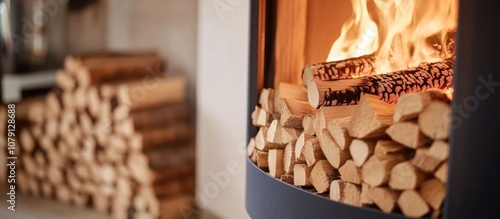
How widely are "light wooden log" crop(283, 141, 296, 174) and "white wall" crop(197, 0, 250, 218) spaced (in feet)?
2.13

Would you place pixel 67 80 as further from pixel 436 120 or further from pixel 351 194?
pixel 436 120

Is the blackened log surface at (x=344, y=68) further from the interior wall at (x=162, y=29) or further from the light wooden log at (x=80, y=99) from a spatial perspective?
the light wooden log at (x=80, y=99)

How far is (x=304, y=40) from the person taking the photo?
1.60 metres

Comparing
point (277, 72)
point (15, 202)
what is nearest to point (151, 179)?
point (15, 202)

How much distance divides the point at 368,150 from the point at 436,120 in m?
0.16

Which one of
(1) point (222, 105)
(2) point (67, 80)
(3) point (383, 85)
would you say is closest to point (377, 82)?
(3) point (383, 85)

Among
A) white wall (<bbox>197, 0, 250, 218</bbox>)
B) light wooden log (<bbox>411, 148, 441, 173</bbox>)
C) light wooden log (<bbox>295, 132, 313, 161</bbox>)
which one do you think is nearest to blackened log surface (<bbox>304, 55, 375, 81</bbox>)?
light wooden log (<bbox>295, 132, 313, 161</bbox>)

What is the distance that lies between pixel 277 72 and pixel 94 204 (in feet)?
5.02

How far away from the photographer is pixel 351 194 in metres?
1.24

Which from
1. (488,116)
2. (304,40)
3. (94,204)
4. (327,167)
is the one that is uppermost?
(304,40)

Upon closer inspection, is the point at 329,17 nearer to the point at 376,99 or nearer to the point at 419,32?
the point at 419,32

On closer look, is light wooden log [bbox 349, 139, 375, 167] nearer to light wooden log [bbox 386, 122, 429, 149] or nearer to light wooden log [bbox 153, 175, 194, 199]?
light wooden log [bbox 386, 122, 429, 149]

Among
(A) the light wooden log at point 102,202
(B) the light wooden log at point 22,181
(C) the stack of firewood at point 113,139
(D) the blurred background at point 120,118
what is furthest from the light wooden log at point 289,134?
(B) the light wooden log at point 22,181

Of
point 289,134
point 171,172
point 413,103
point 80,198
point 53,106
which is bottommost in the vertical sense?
point 80,198
